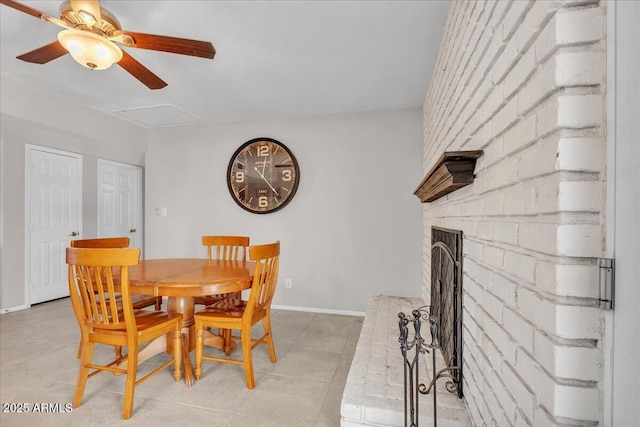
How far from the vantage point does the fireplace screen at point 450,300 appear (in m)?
1.39

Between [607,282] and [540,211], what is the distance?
0.18 m

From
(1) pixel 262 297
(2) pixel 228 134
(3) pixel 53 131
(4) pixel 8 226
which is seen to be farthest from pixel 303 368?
(3) pixel 53 131

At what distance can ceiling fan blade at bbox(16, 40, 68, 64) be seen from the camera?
1.85m

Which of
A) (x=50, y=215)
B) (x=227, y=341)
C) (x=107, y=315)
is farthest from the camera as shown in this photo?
(x=50, y=215)

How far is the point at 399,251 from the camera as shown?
11.6ft

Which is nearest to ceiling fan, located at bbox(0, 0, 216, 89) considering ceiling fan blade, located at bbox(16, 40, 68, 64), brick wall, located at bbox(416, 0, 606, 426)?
ceiling fan blade, located at bbox(16, 40, 68, 64)

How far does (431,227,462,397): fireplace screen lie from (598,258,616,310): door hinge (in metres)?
0.79

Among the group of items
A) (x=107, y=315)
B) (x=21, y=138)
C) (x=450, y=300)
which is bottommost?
(x=107, y=315)

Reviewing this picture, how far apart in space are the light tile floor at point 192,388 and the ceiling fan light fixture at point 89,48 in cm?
199

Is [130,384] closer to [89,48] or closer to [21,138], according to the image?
[89,48]

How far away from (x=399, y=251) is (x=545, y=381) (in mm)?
2904

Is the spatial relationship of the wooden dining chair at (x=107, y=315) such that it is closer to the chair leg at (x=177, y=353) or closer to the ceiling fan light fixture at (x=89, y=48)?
the chair leg at (x=177, y=353)

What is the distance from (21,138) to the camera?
3.50 meters

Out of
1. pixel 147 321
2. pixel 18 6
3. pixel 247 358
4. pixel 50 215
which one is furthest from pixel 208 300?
pixel 50 215
